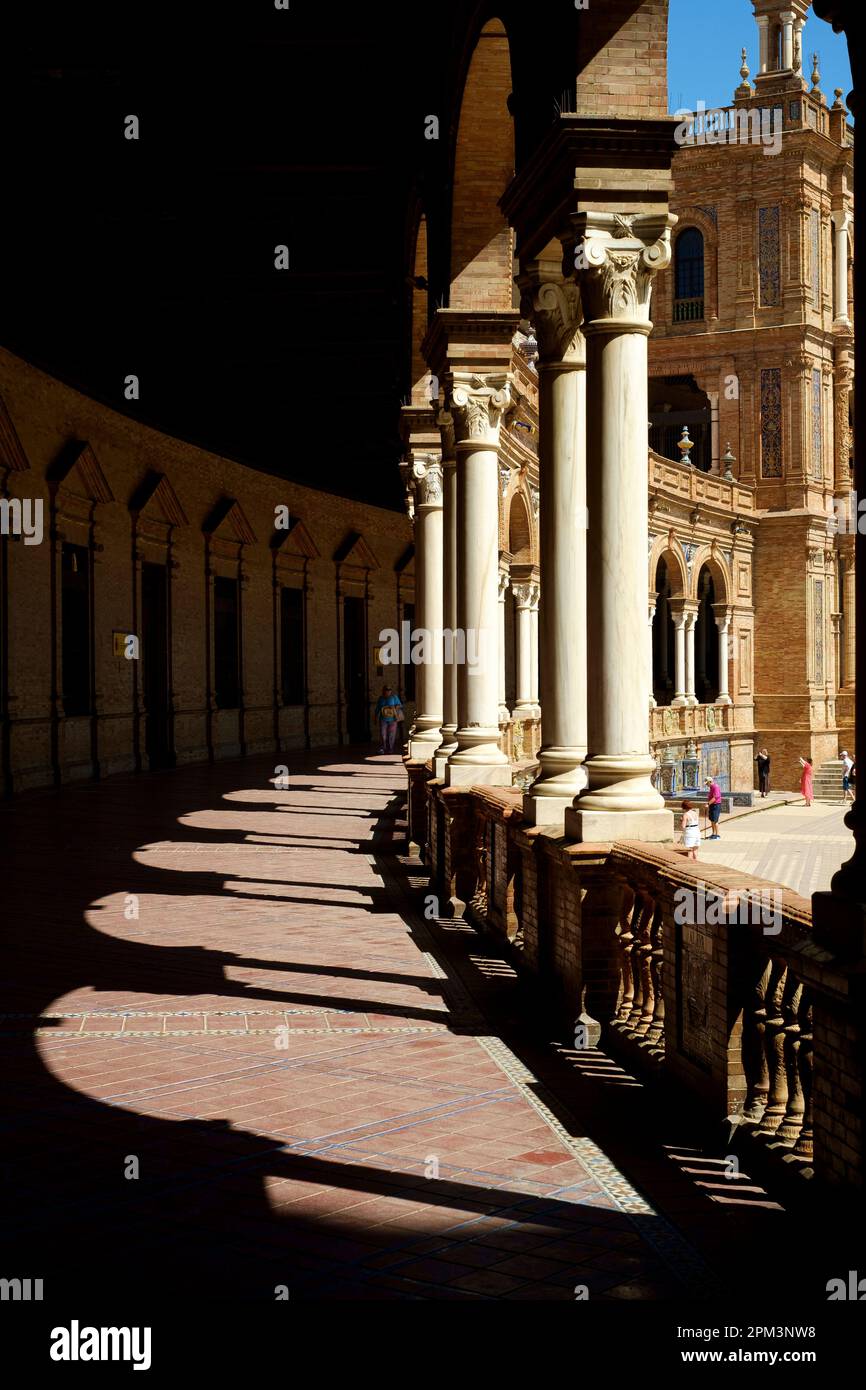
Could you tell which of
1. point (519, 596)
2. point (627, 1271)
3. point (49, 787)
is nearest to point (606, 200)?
point (627, 1271)

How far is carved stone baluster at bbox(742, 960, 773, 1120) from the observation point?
5219 mm

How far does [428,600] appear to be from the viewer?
17.2 meters

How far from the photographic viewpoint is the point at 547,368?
346 inches

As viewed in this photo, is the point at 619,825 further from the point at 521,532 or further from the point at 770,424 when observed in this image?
the point at 770,424

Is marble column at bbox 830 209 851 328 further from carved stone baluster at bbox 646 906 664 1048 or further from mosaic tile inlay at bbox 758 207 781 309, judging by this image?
carved stone baluster at bbox 646 906 664 1048

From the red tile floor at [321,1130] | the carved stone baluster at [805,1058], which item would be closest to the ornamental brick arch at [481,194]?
the red tile floor at [321,1130]

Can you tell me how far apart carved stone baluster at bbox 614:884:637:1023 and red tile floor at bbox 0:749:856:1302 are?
1.25 feet

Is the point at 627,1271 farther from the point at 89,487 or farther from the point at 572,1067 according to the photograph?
the point at 89,487

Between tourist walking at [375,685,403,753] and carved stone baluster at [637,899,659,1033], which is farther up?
tourist walking at [375,685,403,753]

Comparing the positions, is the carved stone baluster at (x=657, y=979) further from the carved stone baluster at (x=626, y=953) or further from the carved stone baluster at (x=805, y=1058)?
the carved stone baluster at (x=805, y=1058)

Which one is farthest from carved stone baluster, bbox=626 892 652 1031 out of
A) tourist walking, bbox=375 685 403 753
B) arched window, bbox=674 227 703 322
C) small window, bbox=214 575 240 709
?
arched window, bbox=674 227 703 322

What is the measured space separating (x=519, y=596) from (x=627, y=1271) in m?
26.5

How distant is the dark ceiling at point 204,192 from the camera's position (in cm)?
1496

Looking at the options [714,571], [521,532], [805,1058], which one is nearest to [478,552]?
[805,1058]
